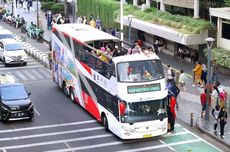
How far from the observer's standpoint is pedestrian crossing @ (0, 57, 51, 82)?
37.7 m

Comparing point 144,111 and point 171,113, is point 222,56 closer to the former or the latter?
point 171,113

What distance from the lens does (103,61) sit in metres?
26.4

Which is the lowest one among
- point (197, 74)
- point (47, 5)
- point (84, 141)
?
point (84, 141)

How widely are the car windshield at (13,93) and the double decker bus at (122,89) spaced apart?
132 inches

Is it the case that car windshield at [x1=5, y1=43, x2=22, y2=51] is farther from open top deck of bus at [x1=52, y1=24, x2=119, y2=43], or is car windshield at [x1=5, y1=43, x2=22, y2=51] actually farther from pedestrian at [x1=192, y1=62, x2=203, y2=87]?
pedestrian at [x1=192, y1=62, x2=203, y2=87]

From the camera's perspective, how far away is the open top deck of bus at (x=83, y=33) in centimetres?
2966

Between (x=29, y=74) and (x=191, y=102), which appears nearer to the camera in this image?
(x=191, y=102)

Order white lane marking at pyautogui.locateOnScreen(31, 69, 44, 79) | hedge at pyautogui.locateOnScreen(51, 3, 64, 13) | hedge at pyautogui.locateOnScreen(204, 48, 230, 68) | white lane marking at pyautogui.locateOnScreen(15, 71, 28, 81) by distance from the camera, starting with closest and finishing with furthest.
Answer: hedge at pyautogui.locateOnScreen(204, 48, 230, 68)
white lane marking at pyautogui.locateOnScreen(15, 71, 28, 81)
white lane marking at pyautogui.locateOnScreen(31, 69, 44, 79)
hedge at pyautogui.locateOnScreen(51, 3, 64, 13)

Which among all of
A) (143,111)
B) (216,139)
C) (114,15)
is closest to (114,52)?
(143,111)

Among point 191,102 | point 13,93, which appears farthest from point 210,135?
point 13,93

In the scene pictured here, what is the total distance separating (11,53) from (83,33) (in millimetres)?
11931

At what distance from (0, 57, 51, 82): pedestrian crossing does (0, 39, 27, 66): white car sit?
0.46 metres

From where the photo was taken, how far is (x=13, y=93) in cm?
2812

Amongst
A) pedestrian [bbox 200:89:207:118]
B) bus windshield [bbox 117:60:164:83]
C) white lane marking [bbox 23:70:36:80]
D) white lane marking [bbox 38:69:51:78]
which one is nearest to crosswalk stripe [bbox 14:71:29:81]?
white lane marking [bbox 23:70:36:80]
